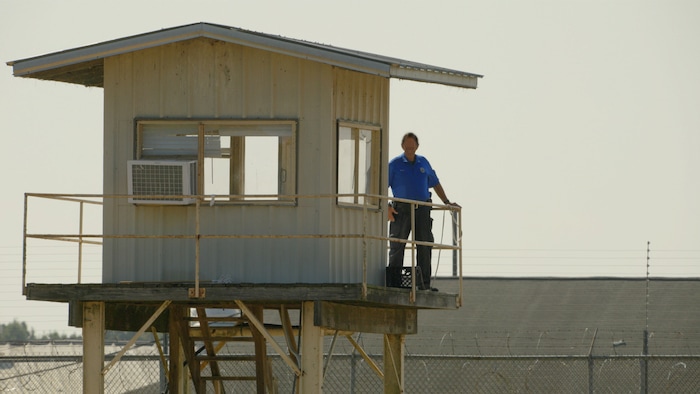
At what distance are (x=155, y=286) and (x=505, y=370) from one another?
387 inches

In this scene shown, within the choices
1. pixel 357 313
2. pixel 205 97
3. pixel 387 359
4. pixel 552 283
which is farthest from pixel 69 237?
pixel 552 283

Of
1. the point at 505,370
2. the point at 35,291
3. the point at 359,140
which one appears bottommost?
the point at 505,370

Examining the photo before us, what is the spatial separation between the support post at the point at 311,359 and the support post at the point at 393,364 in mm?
3323

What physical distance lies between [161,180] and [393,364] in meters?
4.56

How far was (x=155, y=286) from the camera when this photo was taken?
60.4 ft

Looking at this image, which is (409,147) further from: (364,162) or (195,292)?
(195,292)

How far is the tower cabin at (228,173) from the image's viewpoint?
61.1 ft

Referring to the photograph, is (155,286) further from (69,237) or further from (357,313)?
(357,313)

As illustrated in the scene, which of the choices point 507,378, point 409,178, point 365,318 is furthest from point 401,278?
point 507,378

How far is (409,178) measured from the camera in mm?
20062

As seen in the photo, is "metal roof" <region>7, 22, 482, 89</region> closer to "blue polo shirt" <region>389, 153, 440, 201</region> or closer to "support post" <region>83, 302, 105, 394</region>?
"blue polo shirt" <region>389, 153, 440, 201</region>

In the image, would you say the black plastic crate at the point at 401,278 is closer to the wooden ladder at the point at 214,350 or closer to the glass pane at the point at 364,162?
the glass pane at the point at 364,162

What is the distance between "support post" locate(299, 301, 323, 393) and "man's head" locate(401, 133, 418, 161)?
2.89m

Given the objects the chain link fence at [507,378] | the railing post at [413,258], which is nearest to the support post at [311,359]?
the railing post at [413,258]
